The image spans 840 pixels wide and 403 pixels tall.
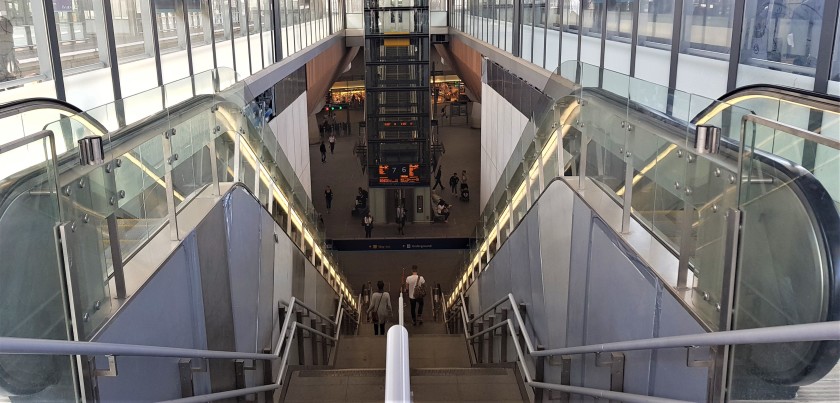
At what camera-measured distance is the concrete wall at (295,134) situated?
1427 cm

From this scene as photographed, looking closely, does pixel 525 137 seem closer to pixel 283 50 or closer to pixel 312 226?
pixel 312 226

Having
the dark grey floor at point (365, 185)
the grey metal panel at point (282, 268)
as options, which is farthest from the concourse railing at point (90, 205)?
the dark grey floor at point (365, 185)

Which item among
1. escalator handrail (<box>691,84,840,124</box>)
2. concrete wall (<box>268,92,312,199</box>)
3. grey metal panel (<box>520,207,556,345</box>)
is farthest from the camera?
concrete wall (<box>268,92,312,199</box>)

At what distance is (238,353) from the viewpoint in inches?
178

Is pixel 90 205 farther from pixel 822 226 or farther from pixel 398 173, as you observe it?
pixel 398 173

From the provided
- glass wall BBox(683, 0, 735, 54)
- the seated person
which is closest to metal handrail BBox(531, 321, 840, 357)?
glass wall BBox(683, 0, 735, 54)

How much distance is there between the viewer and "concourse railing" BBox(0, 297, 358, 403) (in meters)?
1.88

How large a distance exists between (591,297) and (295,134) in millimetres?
12926

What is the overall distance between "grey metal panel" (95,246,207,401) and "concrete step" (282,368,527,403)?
2585 millimetres

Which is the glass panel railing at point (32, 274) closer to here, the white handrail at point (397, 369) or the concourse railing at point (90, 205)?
the concourse railing at point (90, 205)

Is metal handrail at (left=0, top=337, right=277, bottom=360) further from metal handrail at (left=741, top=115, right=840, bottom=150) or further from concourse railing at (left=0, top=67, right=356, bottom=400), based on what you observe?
metal handrail at (left=741, top=115, right=840, bottom=150)

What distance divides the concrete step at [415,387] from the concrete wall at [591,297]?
2.31 feet

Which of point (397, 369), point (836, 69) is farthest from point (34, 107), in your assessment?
point (836, 69)

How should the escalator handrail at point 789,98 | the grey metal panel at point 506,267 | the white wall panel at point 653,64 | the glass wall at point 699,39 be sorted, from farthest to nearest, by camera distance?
the grey metal panel at point 506,267 < the white wall panel at point 653,64 < the glass wall at point 699,39 < the escalator handrail at point 789,98
